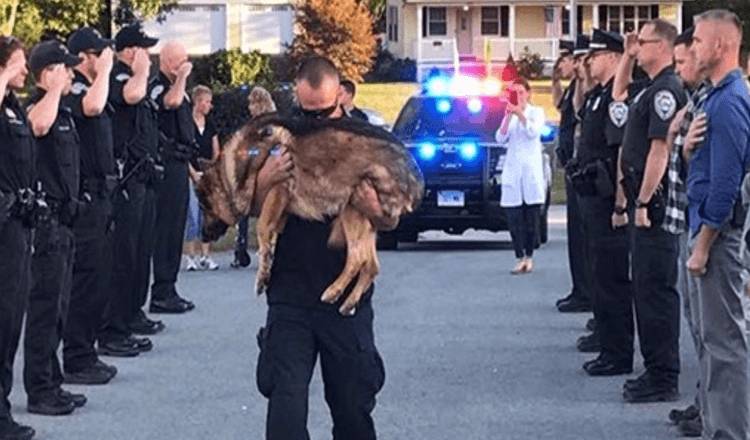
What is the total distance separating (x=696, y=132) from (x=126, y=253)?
239 inches

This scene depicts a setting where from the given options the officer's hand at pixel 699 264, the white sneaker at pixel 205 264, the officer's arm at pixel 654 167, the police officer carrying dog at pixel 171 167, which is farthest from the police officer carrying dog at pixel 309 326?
the white sneaker at pixel 205 264

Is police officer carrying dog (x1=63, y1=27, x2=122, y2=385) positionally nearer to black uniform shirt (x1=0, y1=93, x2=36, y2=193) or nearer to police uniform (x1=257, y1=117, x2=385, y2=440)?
black uniform shirt (x1=0, y1=93, x2=36, y2=193)

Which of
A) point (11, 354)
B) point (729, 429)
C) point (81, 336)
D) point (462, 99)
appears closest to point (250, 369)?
point (81, 336)

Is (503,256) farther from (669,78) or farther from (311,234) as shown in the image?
(311,234)

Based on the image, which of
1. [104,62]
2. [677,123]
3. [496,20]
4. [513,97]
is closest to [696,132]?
[677,123]

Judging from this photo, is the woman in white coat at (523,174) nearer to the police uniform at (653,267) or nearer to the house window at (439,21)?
the police uniform at (653,267)

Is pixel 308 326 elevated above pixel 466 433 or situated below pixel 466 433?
above

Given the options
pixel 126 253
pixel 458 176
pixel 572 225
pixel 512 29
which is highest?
pixel 126 253

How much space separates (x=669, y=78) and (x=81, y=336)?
13.8 feet

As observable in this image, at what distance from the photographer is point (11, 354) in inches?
424

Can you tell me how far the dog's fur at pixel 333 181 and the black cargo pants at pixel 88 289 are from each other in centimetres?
415

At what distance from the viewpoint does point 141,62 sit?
13.8m

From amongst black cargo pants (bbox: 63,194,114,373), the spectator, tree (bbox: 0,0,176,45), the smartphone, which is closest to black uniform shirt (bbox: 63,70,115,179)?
black cargo pants (bbox: 63,194,114,373)

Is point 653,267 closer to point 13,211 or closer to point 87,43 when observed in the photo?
point 13,211
